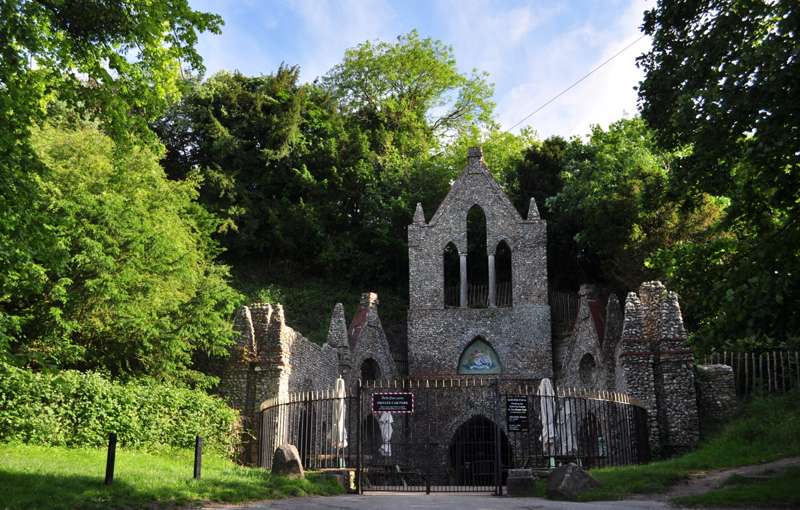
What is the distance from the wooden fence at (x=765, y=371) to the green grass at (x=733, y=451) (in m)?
0.76

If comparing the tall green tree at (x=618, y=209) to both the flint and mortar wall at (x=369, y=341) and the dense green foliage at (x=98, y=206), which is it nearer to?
the flint and mortar wall at (x=369, y=341)

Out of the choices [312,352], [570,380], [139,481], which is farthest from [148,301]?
[570,380]

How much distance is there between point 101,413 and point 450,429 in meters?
16.4

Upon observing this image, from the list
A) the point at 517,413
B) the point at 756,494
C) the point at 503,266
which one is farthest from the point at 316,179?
the point at 756,494

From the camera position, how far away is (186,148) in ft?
129

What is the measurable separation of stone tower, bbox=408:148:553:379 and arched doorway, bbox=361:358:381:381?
5.63 feet

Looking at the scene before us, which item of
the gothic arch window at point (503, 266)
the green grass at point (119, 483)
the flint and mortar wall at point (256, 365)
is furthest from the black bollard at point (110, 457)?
the gothic arch window at point (503, 266)

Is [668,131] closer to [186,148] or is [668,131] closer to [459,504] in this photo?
[459,504]

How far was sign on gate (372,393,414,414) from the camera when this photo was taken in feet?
49.3

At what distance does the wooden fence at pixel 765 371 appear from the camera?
20406mm

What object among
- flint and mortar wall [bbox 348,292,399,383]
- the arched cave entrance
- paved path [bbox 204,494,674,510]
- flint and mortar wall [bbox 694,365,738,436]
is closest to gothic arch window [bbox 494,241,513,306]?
flint and mortar wall [bbox 348,292,399,383]

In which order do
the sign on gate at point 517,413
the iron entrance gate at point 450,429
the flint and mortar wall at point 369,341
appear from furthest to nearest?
the flint and mortar wall at point 369,341
the iron entrance gate at point 450,429
the sign on gate at point 517,413

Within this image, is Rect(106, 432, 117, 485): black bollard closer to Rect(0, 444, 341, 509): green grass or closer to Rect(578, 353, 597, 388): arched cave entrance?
Rect(0, 444, 341, 509): green grass

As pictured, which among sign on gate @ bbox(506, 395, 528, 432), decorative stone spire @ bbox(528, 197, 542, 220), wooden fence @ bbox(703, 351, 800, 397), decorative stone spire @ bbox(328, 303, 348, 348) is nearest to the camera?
sign on gate @ bbox(506, 395, 528, 432)
